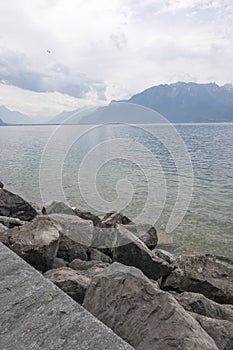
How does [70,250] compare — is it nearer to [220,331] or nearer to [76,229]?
[76,229]

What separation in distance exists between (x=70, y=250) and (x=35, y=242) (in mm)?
2337

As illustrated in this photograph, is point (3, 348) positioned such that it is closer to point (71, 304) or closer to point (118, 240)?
point (71, 304)

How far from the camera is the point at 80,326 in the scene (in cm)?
330

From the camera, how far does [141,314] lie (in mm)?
4109

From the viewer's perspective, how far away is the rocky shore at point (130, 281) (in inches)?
157

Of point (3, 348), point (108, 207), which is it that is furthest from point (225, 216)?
A: point (3, 348)

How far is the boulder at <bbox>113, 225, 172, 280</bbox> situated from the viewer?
828 cm

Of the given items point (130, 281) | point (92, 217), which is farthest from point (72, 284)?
point (92, 217)

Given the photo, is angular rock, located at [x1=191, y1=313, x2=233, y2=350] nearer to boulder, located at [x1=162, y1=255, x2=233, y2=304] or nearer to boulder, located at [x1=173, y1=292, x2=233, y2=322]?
boulder, located at [x1=173, y1=292, x2=233, y2=322]

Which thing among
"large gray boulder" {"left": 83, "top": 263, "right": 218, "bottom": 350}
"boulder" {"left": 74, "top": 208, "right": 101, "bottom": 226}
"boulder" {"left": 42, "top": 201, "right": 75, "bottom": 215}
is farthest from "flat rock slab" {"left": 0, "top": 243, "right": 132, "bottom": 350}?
"boulder" {"left": 42, "top": 201, "right": 75, "bottom": 215}

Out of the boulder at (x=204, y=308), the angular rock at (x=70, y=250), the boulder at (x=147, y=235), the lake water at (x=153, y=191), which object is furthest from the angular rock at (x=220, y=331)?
the lake water at (x=153, y=191)

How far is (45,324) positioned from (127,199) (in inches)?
884

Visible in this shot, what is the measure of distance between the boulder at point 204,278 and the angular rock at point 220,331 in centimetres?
269

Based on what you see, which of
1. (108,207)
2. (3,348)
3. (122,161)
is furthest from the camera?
(122,161)
